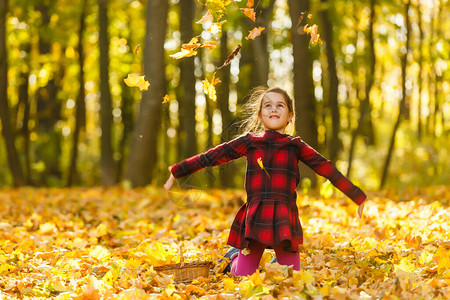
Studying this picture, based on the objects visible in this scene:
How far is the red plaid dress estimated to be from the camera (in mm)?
3824

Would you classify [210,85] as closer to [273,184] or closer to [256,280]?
[273,184]

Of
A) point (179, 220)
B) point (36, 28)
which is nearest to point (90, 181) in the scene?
point (36, 28)

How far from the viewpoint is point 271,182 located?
389 centimetres

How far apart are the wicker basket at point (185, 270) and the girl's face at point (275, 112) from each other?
1.12 m

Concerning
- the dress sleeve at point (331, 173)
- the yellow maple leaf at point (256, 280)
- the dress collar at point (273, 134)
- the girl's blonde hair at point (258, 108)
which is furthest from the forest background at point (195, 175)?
the dress collar at point (273, 134)

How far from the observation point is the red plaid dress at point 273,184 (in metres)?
3.82

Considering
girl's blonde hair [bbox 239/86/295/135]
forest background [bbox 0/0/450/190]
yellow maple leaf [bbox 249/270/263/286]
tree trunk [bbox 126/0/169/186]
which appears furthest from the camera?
forest background [bbox 0/0/450/190]

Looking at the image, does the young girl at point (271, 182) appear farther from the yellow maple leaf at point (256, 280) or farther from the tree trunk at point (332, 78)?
the tree trunk at point (332, 78)

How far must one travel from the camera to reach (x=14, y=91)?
1961 cm

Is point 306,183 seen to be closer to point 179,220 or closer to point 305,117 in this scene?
point 305,117

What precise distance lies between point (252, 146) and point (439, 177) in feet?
41.7

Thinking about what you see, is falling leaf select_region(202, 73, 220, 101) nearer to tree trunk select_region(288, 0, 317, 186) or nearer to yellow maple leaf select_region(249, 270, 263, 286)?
yellow maple leaf select_region(249, 270, 263, 286)

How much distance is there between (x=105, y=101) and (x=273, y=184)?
9184 millimetres

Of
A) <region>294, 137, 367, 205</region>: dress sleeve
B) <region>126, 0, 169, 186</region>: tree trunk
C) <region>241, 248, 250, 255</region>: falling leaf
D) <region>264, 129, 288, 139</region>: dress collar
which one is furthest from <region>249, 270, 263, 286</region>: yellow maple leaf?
<region>126, 0, 169, 186</region>: tree trunk
